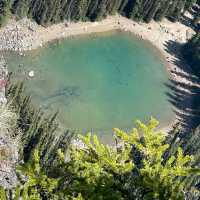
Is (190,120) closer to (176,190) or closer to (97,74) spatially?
(97,74)

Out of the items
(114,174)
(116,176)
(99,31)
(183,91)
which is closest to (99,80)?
(99,31)

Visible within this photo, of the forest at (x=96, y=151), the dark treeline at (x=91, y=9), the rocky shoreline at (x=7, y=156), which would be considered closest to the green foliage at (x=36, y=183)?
the forest at (x=96, y=151)

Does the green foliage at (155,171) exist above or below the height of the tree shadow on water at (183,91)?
above

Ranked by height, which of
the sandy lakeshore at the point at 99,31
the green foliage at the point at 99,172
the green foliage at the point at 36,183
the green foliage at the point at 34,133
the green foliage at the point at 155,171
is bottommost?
the green foliage at the point at 34,133

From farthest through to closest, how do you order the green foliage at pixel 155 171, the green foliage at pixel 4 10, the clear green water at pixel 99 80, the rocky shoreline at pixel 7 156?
the green foliage at pixel 4 10 → the clear green water at pixel 99 80 → the rocky shoreline at pixel 7 156 → the green foliage at pixel 155 171

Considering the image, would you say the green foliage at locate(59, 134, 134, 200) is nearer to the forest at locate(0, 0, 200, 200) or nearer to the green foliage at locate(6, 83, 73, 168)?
the forest at locate(0, 0, 200, 200)

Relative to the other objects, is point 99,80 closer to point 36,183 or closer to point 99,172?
point 36,183

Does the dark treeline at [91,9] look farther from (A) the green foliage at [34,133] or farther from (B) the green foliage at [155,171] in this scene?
(B) the green foliage at [155,171]
